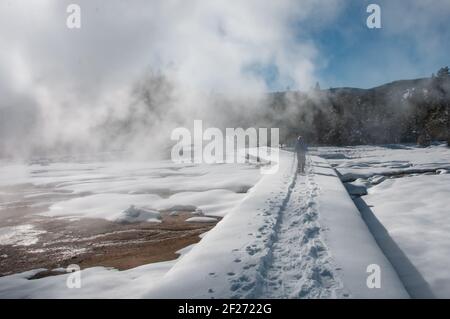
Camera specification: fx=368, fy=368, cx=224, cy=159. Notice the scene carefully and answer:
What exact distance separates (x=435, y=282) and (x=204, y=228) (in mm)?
3980

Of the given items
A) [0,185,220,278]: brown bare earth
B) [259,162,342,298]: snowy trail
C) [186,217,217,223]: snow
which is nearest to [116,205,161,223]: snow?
[0,185,220,278]: brown bare earth

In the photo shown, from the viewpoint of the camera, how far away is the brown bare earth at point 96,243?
5.37 meters

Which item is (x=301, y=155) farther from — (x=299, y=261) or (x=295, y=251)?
(x=299, y=261)

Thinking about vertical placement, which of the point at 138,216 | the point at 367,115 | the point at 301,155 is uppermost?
the point at 367,115

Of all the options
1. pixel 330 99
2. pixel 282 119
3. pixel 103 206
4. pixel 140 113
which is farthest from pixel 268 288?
pixel 330 99

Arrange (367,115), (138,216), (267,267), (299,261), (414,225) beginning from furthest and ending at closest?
(367,115)
(138,216)
(414,225)
(299,261)
(267,267)

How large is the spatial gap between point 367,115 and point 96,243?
53.8m

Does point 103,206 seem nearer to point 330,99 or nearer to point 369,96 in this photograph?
point 330,99

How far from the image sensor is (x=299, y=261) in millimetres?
4301

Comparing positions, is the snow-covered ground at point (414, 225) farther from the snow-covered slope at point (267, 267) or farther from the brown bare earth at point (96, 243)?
the brown bare earth at point (96, 243)

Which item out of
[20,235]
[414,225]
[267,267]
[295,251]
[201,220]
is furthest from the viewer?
[201,220]

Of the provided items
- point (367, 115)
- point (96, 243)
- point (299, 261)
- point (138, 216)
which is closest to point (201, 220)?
point (138, 216)

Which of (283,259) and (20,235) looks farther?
(20,235)

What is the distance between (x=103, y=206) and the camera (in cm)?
891
